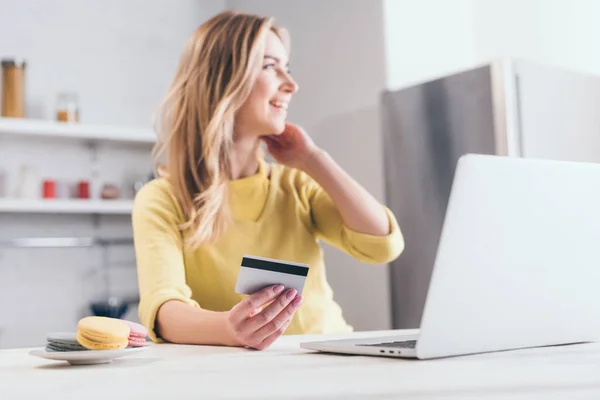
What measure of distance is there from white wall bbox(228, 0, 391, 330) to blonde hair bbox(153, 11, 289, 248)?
109 cm

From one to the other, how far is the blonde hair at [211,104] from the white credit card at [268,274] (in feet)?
2.09

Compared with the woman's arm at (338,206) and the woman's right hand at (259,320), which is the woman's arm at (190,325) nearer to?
the woman's right hand at (259,320)

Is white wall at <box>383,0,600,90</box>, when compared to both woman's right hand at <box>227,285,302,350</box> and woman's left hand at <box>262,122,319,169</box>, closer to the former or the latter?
woman's left hand at <box>262,122,319,169</box>

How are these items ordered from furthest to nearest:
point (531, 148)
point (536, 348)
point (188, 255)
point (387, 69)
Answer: point (387, 69)
point (531, 148)
point (188, 255)
point (536, 348)

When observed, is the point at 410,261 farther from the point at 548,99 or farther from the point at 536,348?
the point at 536,348

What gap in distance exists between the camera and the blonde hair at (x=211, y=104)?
1700 millimetres

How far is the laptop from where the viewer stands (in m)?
0.83

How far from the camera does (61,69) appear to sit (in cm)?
319

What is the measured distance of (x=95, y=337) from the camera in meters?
0.96

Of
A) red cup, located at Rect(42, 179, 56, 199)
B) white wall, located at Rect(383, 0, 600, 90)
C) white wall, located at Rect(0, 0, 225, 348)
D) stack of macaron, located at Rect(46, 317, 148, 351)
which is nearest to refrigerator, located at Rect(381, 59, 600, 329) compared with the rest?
white wall, located at Rect(383, 0, 600, 90)

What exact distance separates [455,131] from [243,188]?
992 millimetres

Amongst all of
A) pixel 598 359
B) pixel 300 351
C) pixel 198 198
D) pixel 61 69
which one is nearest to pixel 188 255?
pixel 198 198

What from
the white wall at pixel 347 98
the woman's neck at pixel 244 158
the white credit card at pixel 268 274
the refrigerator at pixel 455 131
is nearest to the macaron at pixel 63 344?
the white credit card at pixel 268 274

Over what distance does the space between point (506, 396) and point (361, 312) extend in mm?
2246
